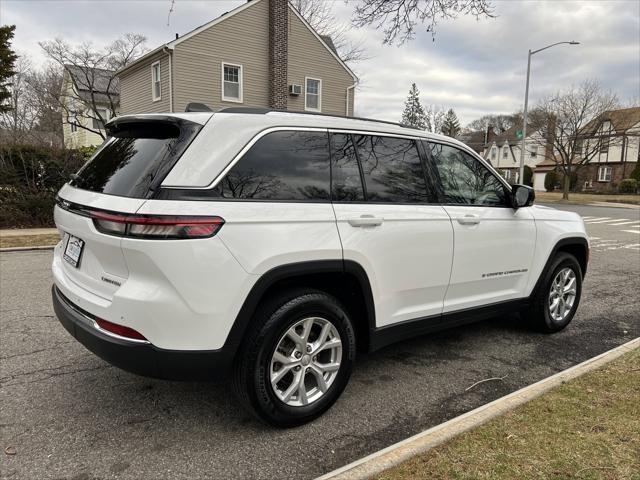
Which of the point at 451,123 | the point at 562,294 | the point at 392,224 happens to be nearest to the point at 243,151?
the point at 392,224

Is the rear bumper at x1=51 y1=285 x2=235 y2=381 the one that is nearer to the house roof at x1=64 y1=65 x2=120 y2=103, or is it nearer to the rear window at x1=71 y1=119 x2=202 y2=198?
the rear window at x1=71 y1=119 x2=202 y2=198

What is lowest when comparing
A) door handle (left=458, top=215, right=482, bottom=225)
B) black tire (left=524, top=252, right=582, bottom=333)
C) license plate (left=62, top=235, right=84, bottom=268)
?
black tire (left=524, top=252, right=582, bottom=333)

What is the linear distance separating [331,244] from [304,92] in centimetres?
1980

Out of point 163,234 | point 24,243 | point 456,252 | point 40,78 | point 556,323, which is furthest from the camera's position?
point 40,78

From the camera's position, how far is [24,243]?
386 inches

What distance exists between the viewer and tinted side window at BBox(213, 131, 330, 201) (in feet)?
8.80

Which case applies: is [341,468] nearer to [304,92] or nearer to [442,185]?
[442,185]

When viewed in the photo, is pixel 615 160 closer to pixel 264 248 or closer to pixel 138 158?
pixel 264 248

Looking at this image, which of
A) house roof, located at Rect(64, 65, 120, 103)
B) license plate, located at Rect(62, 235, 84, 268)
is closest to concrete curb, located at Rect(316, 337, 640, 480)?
license plate, located at Rect(62, 235, 84, 268)

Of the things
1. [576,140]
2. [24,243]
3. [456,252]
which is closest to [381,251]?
[456,252]

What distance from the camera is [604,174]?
50156 mm

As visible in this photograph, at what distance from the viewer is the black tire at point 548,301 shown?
14.9ft

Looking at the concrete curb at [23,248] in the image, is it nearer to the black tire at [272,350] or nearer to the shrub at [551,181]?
the black tire at [272,350]

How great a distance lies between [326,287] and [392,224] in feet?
2.03
